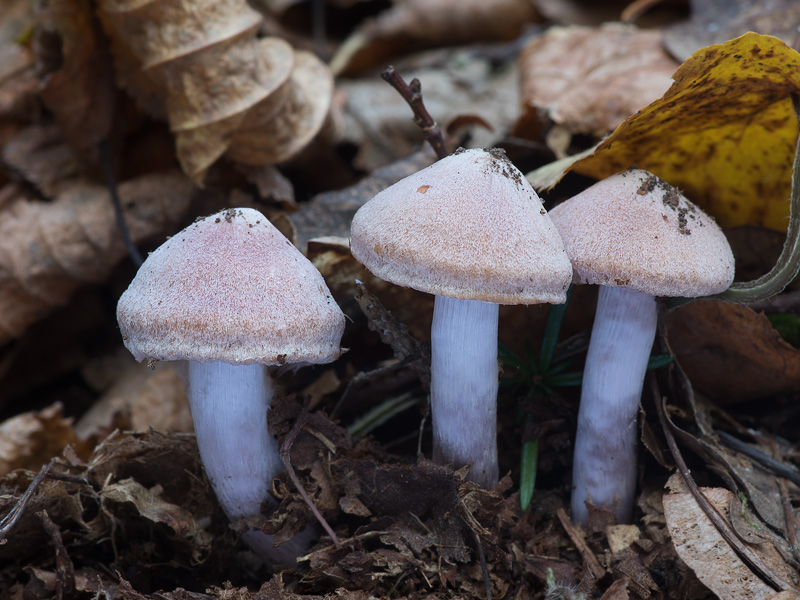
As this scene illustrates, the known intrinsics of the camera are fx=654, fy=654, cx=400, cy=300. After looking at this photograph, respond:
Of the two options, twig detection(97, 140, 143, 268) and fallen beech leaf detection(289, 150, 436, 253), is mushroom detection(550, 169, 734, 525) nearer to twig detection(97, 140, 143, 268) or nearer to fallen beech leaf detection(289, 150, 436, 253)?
fallen beech leaf detection(289, 150, 436, 253)

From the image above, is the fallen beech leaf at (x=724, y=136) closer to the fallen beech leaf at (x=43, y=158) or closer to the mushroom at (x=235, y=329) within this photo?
the mushroom at (x=235, y=329)

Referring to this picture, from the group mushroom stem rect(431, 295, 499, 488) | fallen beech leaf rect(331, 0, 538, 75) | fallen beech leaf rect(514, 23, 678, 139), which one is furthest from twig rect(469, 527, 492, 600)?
fallen beech leaf rect(331, 0, 538, 75)

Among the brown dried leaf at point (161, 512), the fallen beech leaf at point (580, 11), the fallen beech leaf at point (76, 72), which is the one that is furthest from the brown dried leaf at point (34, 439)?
the fallen beech leaf at point (580, 11)

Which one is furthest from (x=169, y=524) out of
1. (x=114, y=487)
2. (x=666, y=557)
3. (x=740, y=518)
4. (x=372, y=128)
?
(x=372, y=128)

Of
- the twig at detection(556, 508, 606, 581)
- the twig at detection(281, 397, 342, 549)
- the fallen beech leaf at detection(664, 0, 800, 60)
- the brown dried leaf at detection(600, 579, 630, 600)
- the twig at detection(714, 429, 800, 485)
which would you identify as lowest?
the twig at detection(556, 508, 606, 581)

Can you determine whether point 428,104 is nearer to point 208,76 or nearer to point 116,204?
point 208,76

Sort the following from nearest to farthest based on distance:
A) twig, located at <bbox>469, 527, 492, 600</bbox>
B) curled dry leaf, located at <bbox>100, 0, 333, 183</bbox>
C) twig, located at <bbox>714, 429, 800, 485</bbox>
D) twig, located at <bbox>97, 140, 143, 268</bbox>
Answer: twig, located at <bbox>469, 527, 492, 600</bbox> < twig, located at <bbox>714, 429, 800, 485</bbox> < curled dry leaf, located at <bbox>100, 0, 333, 183</bbox> < twig, located at <bbox>97, 140, 143, 268</bbox>
